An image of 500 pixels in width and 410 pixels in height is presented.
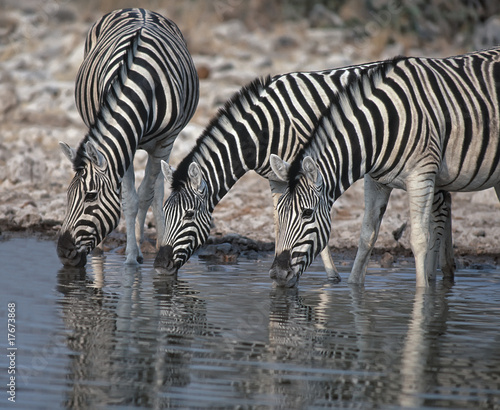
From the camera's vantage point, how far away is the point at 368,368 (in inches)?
192

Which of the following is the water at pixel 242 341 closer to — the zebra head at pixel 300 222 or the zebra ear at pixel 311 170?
the zebra head at pixel 300 222

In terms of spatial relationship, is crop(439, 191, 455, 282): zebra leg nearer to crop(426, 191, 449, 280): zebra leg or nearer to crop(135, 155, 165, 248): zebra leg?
crop(426, 191, 449, 280): zebra leg

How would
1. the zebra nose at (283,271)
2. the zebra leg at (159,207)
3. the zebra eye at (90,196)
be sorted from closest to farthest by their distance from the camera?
the zebra nose at (283,271) → the zebra eye at (90,196) → the zebra leg at (159,207)

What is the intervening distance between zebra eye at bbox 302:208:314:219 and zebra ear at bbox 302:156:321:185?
9.4 inches

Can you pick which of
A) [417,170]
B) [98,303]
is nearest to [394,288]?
[417,170]

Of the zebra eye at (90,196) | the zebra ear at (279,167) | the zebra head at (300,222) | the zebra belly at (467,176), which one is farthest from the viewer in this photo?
the zebra eye at (90,196)

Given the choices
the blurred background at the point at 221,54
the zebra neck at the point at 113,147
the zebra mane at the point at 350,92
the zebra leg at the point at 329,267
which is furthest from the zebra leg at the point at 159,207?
the zebra mane at the point at 350,92

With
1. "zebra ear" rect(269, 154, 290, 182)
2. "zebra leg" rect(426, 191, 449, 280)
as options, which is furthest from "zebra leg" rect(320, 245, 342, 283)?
"zebra ear" rect(269, 154, 290, 182)

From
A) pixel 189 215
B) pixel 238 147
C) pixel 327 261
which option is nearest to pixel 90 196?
pixel 189 215

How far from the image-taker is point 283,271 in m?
7.01

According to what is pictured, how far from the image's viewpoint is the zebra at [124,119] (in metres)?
8.08

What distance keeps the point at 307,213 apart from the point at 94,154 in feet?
7.04

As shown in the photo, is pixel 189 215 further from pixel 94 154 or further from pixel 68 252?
pixel 68 252

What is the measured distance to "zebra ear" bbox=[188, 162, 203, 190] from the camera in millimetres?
7691
